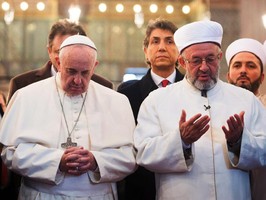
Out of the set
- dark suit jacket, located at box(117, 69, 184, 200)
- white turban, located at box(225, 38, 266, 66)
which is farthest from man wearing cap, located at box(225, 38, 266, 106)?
dark suit jacket, located at box(117, 69, 184, 200)

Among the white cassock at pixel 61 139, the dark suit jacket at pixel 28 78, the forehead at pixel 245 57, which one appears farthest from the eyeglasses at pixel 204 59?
the dark suit jacket at pixel 28 78

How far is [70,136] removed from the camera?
3898 mm

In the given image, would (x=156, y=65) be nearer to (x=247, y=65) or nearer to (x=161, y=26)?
(x=161, y=26)

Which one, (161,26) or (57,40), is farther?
(161,26)

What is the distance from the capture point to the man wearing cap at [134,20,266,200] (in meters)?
3.60

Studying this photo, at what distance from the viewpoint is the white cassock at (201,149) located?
3629 mm

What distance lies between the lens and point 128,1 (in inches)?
469

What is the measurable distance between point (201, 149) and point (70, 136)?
36.9 inches

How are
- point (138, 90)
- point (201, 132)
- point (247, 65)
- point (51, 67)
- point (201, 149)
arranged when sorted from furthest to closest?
point (51, 67) < point (247, 65) < point (138, 90) < point (201, 149) < point (201, 132)

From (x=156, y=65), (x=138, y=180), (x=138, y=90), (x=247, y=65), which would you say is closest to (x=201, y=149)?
(x=138, y=180)

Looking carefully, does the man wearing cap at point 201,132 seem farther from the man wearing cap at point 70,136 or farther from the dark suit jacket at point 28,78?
the dark suit jacket at point 28,78

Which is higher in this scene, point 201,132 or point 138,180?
point 201,132

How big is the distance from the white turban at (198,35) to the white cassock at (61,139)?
634mm

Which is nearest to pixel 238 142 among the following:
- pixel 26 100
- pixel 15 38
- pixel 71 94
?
pixel 71 94
